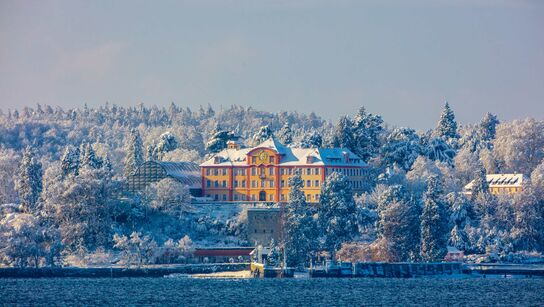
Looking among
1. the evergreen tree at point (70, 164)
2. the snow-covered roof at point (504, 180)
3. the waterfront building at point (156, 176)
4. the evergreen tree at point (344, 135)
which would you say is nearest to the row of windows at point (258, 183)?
the waterfront building at point (156, 176)

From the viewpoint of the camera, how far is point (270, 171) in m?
164

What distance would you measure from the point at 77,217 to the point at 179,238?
1128 centimetres

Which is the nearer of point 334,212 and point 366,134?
point 334,212

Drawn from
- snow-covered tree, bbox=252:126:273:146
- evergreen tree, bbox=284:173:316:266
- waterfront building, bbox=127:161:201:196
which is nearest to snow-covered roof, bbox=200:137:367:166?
waterfront building, bbox=127:161:201:196

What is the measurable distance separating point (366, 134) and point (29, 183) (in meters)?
44.1

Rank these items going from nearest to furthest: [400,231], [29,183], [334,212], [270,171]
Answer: [400,231] → [334,212] → [29,183] → [270,171]

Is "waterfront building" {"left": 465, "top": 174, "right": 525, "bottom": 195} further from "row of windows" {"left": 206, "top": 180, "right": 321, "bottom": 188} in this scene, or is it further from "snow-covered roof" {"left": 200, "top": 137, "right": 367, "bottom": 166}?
"row of windows" {"left": 206, "top": 180, "right": 321, "bottom": 188}

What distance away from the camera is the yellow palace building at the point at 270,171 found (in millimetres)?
161625

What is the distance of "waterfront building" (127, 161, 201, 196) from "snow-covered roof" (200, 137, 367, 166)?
8.96ft

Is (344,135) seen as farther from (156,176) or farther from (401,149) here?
(156,176)

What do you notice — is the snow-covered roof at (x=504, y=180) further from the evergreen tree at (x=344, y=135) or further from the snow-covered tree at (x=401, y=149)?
the evergreen tree at (x=344, y=135)

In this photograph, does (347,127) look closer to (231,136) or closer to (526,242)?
(231,136)

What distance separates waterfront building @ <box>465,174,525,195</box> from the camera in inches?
6467

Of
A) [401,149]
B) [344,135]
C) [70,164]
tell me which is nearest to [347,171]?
[344,135]
